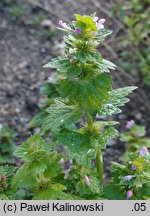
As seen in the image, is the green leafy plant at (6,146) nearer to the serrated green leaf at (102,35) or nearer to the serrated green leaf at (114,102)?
the serrated green leaf at (114,102)

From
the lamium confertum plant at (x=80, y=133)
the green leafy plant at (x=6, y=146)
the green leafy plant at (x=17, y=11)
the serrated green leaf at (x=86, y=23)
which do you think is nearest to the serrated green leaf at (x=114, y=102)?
the lamium confertum plant at (x=80, y=133)

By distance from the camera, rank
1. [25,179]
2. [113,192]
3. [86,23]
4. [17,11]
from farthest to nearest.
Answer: [17,11]
[113,192]
[25,179]
[86,23]

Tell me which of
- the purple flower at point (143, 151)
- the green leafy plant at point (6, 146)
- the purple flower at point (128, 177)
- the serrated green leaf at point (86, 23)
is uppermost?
the serrated green leaf at point (86, 23)

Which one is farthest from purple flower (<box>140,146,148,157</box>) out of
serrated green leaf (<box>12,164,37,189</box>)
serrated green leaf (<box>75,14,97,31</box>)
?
serrated green leaf (<box>75,14,97,31</box>)

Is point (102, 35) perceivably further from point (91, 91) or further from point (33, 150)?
point (33, 150)

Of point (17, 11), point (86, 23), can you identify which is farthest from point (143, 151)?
point (17, 11)

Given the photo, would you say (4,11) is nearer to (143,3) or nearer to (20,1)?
(20,1)

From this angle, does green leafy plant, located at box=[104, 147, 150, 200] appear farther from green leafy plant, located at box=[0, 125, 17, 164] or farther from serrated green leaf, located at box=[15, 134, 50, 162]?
green leafy plant, located at box=[0, 125, 17, 164]

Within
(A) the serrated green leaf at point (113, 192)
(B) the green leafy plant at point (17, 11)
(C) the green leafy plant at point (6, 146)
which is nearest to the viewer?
(A) the serrated green leaf at point (113, 192)

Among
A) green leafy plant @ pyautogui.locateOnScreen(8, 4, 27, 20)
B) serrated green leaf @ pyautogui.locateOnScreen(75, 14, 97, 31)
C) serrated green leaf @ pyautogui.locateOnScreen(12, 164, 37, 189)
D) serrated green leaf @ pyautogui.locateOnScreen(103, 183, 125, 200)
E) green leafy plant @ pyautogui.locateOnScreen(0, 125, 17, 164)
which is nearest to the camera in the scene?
serrated green leaf @ pyautogui.locateOnScreen(75, 14, 97, 31)
